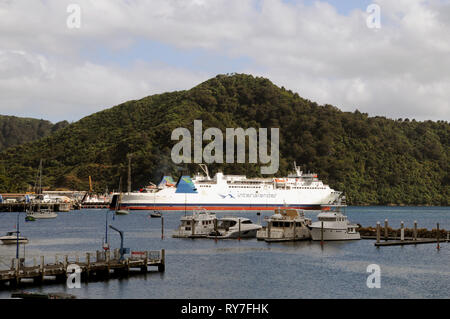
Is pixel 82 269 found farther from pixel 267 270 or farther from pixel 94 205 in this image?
pixel 94 205

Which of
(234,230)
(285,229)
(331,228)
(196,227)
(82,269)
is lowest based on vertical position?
(82,269)

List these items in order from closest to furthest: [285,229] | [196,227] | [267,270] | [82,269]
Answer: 1. [82,269]
2. [267,270]
3. [285,229]
4. [196,227]

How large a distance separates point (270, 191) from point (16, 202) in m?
64.2

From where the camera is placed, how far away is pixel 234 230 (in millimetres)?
68688

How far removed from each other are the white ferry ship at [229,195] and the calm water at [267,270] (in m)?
75.4

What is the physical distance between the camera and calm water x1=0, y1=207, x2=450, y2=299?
3831cm

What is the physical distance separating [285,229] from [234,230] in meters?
7.02

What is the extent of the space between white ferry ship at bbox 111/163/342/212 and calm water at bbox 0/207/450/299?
7537cm

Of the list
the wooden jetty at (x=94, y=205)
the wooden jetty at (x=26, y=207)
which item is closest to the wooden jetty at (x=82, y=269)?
the wooden jetty at (x=26, y=207)

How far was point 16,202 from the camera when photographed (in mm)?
159250

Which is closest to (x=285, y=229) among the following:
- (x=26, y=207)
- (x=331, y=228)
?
(x=331, y=228)

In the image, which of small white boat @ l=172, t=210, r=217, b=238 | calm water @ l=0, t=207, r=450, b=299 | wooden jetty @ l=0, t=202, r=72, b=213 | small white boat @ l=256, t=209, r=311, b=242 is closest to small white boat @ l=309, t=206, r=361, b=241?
small white boat @ l=256, t=209, r=311, b=242

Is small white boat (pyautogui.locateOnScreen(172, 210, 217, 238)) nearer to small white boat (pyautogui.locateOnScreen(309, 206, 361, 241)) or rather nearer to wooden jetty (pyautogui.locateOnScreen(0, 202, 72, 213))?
small white boat (pyautogui.locateOnScreen(309, 206, 361, 241))

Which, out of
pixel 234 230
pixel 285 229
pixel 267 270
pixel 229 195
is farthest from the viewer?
pixel 229 195
